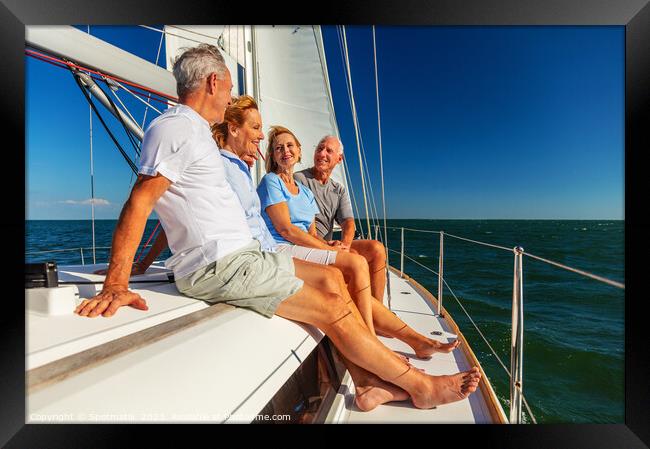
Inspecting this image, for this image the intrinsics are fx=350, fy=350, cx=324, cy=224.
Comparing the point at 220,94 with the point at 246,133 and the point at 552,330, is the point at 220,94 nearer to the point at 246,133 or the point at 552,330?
the point at 246,133

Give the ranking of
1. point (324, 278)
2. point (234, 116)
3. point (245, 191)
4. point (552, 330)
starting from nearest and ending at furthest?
point (324, 278) → point (245, 191) → point (234, 116) → point (552, 330)

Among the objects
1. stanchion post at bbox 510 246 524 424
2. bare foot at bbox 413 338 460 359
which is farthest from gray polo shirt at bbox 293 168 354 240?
stanchion post at bbox 510 246 524 424

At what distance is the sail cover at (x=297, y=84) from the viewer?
2871 mm

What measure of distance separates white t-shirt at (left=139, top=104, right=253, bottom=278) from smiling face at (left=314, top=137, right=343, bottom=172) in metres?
0.88

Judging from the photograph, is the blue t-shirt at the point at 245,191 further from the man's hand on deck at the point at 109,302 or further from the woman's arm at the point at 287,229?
the man's hand on deck at the point at 109,302

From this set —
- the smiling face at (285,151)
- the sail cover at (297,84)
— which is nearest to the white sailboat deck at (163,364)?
the smiling face at (285,151)

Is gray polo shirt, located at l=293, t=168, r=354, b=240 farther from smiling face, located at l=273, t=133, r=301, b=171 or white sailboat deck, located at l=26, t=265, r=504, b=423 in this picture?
white sailboat deck, located at l=26, t=265, r=504, b=423

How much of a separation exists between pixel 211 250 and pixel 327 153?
0.98 m

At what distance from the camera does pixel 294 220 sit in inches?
53.4

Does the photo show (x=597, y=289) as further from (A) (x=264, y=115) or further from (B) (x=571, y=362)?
(A) (x=264, y=115)

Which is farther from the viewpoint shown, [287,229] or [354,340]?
[287,229]

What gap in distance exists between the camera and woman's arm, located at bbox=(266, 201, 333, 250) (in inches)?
47.4

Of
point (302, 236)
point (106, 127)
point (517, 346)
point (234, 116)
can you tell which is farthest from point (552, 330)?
point (106, 127)
